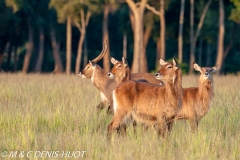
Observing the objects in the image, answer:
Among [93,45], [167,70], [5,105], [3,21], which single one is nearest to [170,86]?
[167,70]

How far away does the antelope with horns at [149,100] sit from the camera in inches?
301

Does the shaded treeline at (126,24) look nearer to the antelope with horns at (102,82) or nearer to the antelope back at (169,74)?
the antelope with horns at (102,82)

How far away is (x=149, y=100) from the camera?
7.77 meters

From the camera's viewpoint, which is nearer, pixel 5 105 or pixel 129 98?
pixel 129 98

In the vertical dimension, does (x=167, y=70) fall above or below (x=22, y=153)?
above

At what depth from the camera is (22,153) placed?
6.45 m

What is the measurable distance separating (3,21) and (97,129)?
93.8 feet

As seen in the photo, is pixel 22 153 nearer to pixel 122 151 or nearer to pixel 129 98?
pixel 122 151

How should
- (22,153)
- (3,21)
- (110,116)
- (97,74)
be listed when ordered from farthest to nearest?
(3,21)
(97,74)
(110,116)
(22,153)

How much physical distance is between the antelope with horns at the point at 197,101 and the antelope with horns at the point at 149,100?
0.67 m

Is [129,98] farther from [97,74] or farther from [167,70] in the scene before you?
[97,74]

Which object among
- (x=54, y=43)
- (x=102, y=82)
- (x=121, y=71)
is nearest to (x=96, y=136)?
(x=121, y=71)

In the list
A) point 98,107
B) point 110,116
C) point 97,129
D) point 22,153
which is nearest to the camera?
point 22,153

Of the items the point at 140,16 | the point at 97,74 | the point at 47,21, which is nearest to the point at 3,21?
the point at 47,21
